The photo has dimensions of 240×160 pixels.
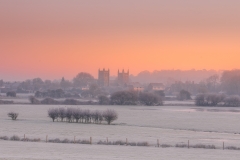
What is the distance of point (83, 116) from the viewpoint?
71312mm

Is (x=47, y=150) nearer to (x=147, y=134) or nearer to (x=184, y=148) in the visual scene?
(x=184, y=148)

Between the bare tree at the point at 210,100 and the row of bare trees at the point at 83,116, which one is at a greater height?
the bare tree at the point at 210,100

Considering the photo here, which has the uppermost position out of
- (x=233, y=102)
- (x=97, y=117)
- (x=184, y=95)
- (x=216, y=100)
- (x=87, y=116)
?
(x=184, y=95)

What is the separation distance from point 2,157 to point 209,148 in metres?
17.4

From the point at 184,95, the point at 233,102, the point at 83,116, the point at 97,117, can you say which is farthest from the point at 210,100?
the point at 97,117

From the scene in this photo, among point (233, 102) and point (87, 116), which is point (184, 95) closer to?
point (233, 102)

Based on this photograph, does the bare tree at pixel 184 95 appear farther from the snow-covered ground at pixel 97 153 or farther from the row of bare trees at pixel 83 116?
the snow-covered ground at pixel 97 153

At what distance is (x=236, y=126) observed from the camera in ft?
200

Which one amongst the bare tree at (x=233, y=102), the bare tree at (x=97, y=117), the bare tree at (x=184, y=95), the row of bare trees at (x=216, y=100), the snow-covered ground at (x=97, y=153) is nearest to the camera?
the snow-covered ground at (x=97, y=153)

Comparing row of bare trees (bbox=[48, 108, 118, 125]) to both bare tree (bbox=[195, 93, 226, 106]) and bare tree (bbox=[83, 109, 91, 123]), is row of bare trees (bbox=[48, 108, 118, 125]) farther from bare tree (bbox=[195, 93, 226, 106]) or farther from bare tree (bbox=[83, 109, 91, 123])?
bare tree (bbox=[195, 93, 226, 106])

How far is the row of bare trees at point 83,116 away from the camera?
68375 mm

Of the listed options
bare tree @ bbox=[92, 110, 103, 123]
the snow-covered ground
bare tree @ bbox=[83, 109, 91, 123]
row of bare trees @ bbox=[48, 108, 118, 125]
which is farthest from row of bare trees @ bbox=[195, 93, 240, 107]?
the snow-covered ground

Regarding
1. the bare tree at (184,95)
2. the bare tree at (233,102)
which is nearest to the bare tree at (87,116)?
the bare tree at (233,102)

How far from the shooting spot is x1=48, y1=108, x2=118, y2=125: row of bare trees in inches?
2692
